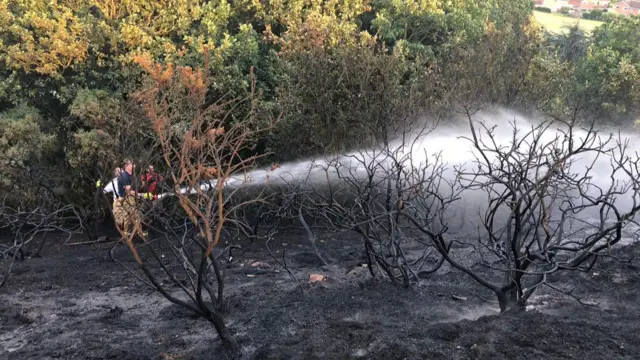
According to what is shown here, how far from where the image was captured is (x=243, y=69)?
13375 mm

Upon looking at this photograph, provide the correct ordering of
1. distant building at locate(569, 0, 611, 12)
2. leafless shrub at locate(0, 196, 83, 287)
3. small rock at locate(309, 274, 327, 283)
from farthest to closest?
distant building at locate(569, 0, 611, 12) → leafless shrub at locate(0, 196, 83, 287) → small rock at locate(309, 274, 327, 283)

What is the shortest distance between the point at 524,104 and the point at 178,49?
30.3 feet

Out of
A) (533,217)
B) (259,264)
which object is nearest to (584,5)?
(259,264)

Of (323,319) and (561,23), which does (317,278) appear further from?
(561,23)

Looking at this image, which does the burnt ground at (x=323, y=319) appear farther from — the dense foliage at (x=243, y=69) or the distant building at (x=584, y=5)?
the distant building at (x=584, y=5)

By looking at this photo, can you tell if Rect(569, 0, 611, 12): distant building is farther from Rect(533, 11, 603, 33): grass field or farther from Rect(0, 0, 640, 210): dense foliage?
Rect(0, 0, 640, 210): dense foliage

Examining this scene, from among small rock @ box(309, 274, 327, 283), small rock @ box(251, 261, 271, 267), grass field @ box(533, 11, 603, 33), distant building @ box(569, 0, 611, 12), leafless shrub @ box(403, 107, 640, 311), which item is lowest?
small rock @ box(251, 261, 271, 267)

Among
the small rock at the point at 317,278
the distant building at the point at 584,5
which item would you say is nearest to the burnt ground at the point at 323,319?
the small rock at the point at 317,278

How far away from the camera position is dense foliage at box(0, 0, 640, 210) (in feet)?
37.5

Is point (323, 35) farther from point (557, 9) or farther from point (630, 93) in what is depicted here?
point (557, 9)

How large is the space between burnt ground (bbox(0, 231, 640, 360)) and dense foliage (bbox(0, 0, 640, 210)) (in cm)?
248

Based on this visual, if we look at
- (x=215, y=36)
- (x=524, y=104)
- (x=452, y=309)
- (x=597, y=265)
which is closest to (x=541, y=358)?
(x=452, y=309)

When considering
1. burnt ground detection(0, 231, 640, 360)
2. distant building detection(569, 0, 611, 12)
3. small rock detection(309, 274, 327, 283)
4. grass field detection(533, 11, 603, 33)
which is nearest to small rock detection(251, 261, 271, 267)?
burnt ground detection(0, 231, 640, 360)

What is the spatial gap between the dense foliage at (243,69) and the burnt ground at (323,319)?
2.48m
